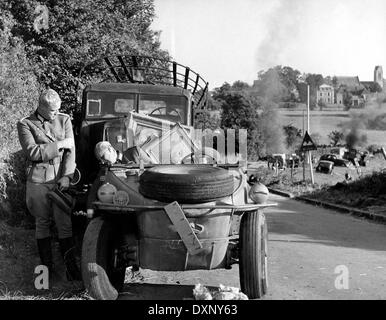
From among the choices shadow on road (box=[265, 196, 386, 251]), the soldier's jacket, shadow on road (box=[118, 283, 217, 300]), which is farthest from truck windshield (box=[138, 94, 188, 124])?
shadow on road (box=[118, 283, 217, 300])

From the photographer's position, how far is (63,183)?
19.1 ft

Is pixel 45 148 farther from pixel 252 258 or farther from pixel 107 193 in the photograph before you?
pixel 252 258

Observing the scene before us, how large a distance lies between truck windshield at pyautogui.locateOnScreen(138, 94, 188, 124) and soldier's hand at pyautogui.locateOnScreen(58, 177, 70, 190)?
10.7ft

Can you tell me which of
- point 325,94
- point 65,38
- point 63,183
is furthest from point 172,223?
point 325,94

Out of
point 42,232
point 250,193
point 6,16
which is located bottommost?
point 42,232

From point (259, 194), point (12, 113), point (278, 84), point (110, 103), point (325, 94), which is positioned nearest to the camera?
point (259, 194)

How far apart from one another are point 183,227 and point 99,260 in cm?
88

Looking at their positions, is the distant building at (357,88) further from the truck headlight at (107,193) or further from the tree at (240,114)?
the truck headlight at (107,193)

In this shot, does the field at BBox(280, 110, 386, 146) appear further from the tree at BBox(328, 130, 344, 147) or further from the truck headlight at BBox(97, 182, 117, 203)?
the truck headlight at BBox(97, 182, 117, 203)

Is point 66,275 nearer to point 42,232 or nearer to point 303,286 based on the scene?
point 42,232

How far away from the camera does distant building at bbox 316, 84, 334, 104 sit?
53778 mm

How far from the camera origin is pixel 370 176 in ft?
58.8

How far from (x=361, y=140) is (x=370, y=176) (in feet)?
72.6
